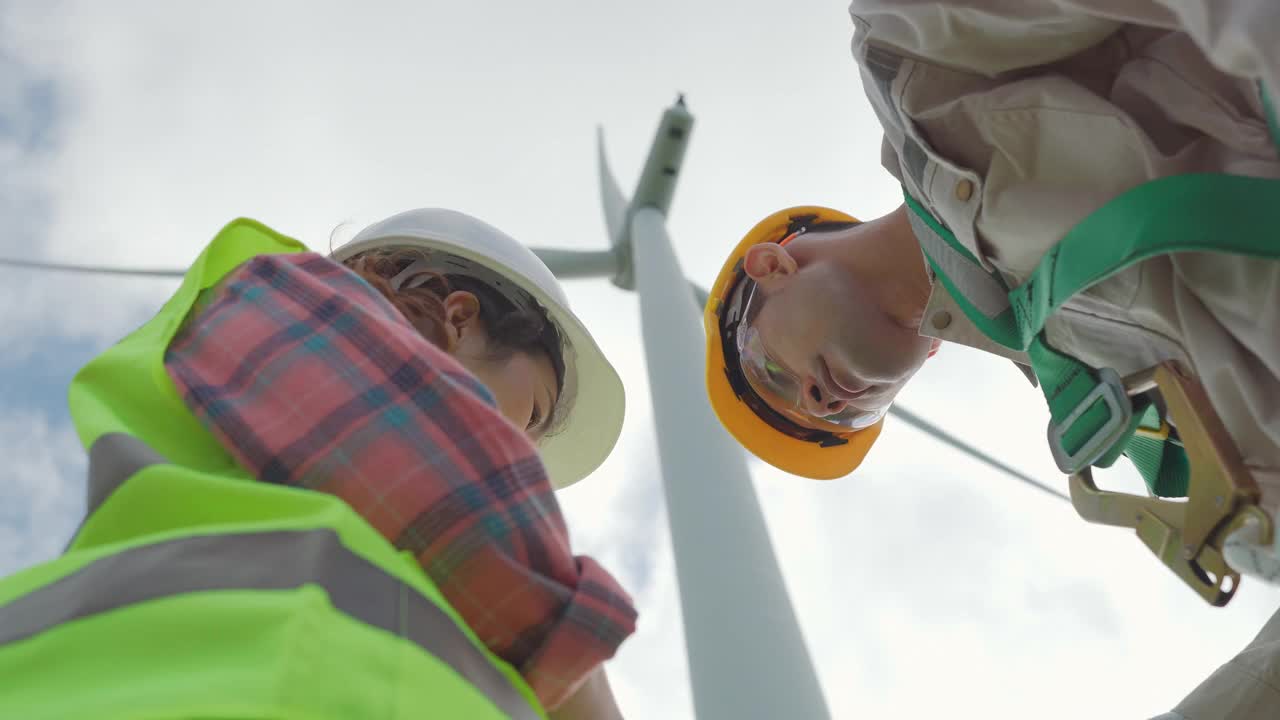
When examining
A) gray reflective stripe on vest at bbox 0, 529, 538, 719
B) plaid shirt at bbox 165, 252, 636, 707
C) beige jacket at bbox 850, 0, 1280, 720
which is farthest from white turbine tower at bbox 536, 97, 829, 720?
gray reflective stripe on vest at bbox 0, 529, 538, 719

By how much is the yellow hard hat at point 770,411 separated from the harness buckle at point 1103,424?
2.63m

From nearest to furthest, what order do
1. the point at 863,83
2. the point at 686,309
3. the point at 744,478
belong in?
the point at 863,83 → the point at 744,478 → the point at 686,309

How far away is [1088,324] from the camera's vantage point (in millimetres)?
2680

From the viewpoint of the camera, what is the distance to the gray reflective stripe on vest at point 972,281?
2.98m

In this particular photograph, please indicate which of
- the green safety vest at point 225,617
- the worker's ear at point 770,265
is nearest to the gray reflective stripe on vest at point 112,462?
the green safety vest at point 225,617

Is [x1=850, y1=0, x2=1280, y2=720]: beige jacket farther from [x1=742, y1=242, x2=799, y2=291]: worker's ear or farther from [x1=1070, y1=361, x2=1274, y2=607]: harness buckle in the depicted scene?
[x1=742, y1=242, x2=799, y2=291]: worker's ear

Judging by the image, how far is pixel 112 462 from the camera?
1450 mm

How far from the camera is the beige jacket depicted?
2154mm

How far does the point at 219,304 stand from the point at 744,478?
5.31 meters

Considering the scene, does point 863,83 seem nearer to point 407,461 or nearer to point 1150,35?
point 1150,35

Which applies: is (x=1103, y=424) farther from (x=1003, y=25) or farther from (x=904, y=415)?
(x=904, y=415)

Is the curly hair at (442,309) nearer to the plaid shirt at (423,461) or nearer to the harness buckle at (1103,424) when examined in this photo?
the plaid shirt at (423,461)

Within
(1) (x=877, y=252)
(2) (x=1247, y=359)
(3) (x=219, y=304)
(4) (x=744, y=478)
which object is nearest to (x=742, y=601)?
(4) (x=744, y=478)

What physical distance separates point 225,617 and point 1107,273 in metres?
1.88
